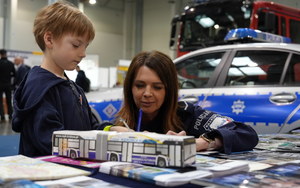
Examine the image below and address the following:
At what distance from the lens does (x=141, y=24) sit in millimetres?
17109

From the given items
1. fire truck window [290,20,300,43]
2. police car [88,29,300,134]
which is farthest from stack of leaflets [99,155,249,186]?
fire truck window [290,20,300,43]

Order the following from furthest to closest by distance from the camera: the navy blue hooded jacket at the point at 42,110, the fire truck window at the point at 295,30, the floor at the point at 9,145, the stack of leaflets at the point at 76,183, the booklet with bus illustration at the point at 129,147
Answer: the fire truck window at the point at 295,30 < the floor at the point at 9,145 < the navy blue hooded jacket at the point at 42,110 < the booklet with bus illustration at the point at 129,147 < the stack of leaflets at the point at 76,183

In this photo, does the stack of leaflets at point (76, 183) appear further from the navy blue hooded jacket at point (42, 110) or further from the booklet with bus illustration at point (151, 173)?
the navy blue hooded jacket at point (42, 110)

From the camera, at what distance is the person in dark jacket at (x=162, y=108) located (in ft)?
4.73

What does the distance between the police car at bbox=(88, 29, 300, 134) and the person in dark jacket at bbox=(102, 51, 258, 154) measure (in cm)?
121

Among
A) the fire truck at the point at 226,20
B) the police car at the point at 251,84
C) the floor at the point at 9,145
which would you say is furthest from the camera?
the fire truck at the point at 226,20

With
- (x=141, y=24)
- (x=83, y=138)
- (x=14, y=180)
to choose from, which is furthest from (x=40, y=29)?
(x=141, y=24)

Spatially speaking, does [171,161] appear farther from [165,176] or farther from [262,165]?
[262,165]

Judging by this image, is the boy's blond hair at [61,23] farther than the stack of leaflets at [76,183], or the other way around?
the boy's blond hair at [61,23]

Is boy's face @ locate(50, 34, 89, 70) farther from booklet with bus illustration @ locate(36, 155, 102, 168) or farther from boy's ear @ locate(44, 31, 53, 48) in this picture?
booklet with bus illustration @ locate(36, 155, 102, 168)

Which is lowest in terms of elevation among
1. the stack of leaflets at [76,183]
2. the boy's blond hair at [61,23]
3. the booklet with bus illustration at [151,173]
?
the stack of leaflets at [76,183]

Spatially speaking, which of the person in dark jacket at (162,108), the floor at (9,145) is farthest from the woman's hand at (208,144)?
the floor at (9,145)

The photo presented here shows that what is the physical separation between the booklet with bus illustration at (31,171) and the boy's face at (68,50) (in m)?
0.46

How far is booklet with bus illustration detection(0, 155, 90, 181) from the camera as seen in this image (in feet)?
2.51
